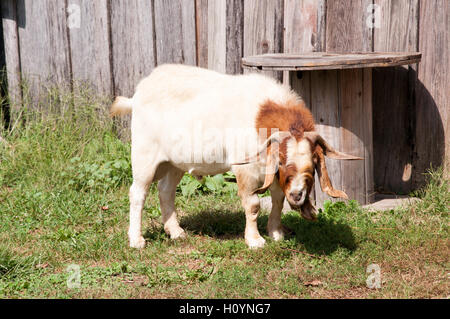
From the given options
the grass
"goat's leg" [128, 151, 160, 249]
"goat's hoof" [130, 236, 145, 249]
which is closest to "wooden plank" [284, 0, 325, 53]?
the grass

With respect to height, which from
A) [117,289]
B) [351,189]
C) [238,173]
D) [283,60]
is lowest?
[117,289]

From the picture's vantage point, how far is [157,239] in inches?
212

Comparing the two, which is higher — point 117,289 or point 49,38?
point 49,38

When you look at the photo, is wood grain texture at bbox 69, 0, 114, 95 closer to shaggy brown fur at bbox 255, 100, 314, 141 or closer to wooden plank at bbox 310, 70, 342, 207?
wooden plank at bbox 310, 70, 342, 207

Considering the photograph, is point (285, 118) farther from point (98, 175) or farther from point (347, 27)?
point (98, 175)

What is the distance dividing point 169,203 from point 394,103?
2528mm

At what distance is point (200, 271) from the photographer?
4.63m

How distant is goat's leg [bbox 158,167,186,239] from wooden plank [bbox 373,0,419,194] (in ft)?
7.33

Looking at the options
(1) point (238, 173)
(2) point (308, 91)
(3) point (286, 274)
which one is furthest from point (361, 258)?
(2) point (308, 91)

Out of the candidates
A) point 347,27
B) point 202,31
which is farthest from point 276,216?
point 202,31

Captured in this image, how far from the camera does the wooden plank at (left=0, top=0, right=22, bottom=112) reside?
7.22 metres

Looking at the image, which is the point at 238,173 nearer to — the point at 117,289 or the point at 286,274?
the point at 286,274

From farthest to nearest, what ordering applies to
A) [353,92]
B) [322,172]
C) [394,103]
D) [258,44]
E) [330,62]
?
1. [258,44]
2. [394,103]
3. [353,92]
4. [330,62]
5. [322,172]

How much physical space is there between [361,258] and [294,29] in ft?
8.16
